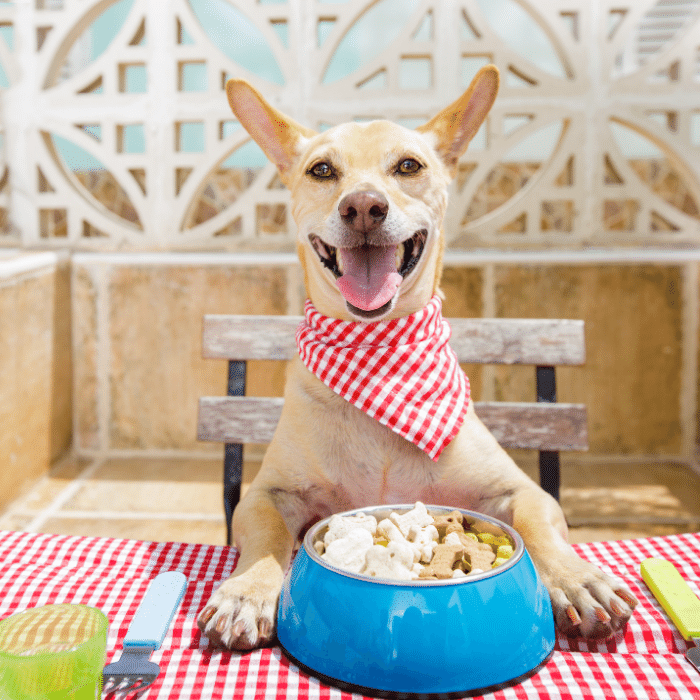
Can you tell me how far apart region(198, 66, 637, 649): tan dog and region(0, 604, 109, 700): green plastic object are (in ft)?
1.13

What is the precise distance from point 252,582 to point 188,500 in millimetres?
2020

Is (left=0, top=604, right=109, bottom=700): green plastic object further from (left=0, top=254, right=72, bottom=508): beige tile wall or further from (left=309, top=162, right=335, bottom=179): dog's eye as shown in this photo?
(left=0, top=254, right=72, bottom=508): beige tile wall

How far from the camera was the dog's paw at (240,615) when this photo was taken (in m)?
0.88

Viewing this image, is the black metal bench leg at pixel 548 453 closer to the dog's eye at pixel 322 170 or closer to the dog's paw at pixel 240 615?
the dog's eye at pixel 322 170

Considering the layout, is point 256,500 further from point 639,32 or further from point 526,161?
point 639,32

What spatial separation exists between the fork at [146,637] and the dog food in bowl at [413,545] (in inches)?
9.4

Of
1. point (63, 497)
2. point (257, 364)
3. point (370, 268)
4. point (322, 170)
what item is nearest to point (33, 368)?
point (63, 497)

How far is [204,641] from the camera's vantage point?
911mm

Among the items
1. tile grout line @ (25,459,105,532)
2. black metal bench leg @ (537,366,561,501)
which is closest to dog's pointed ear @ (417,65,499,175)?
black metal bench leg @ (537,366,561,501)

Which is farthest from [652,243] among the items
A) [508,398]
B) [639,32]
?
[639,32]

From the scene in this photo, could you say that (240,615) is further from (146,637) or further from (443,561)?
(443,561)

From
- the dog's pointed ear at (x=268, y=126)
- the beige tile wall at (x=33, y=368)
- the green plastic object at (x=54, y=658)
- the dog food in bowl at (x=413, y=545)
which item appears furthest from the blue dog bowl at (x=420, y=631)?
the beige tile wall at (x=33, y=368)

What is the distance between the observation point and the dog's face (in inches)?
50.9

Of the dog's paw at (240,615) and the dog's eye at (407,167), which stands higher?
the dog's eye at (407,167)
